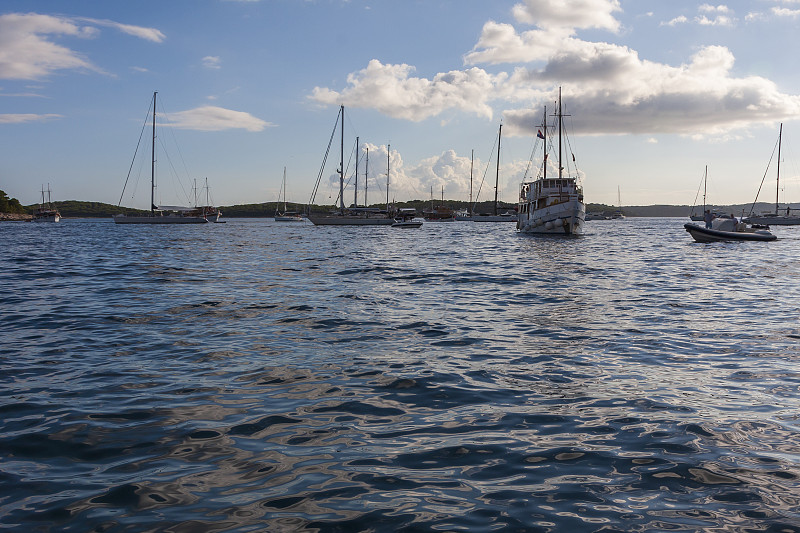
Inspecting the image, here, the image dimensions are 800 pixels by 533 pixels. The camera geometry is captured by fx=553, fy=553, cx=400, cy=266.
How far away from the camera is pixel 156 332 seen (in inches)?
382

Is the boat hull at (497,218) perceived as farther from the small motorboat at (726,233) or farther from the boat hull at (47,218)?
the boat hull at (47,218)

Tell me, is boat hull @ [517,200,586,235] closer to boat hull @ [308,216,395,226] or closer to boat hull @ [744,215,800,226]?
boat hull @ [308,216,395,226]

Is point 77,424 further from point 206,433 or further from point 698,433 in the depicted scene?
point 698,433

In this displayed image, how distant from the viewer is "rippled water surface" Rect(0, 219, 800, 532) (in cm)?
369

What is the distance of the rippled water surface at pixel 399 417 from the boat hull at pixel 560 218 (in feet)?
125

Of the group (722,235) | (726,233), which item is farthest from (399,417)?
(726,233)

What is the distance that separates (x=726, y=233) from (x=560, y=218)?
13979 millimetres

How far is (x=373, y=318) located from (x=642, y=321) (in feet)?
17.5

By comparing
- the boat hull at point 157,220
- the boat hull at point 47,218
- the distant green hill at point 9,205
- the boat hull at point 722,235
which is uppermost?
the distant green hill at point 9,205

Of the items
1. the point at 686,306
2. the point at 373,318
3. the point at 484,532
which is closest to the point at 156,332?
the point at 373,318

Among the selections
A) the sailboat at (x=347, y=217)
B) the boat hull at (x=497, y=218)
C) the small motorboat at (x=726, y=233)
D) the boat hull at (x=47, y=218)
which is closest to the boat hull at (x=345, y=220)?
the sailboat at (x=347, y=217)

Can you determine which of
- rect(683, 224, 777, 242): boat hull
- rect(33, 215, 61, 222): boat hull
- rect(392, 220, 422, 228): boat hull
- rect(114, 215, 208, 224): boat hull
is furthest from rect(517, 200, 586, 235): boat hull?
rect(33, 215, 61, 222): boat hull

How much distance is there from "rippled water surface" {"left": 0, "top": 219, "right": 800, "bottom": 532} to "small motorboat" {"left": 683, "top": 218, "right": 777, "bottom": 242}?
30.2 meters

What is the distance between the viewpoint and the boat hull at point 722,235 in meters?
39.5
